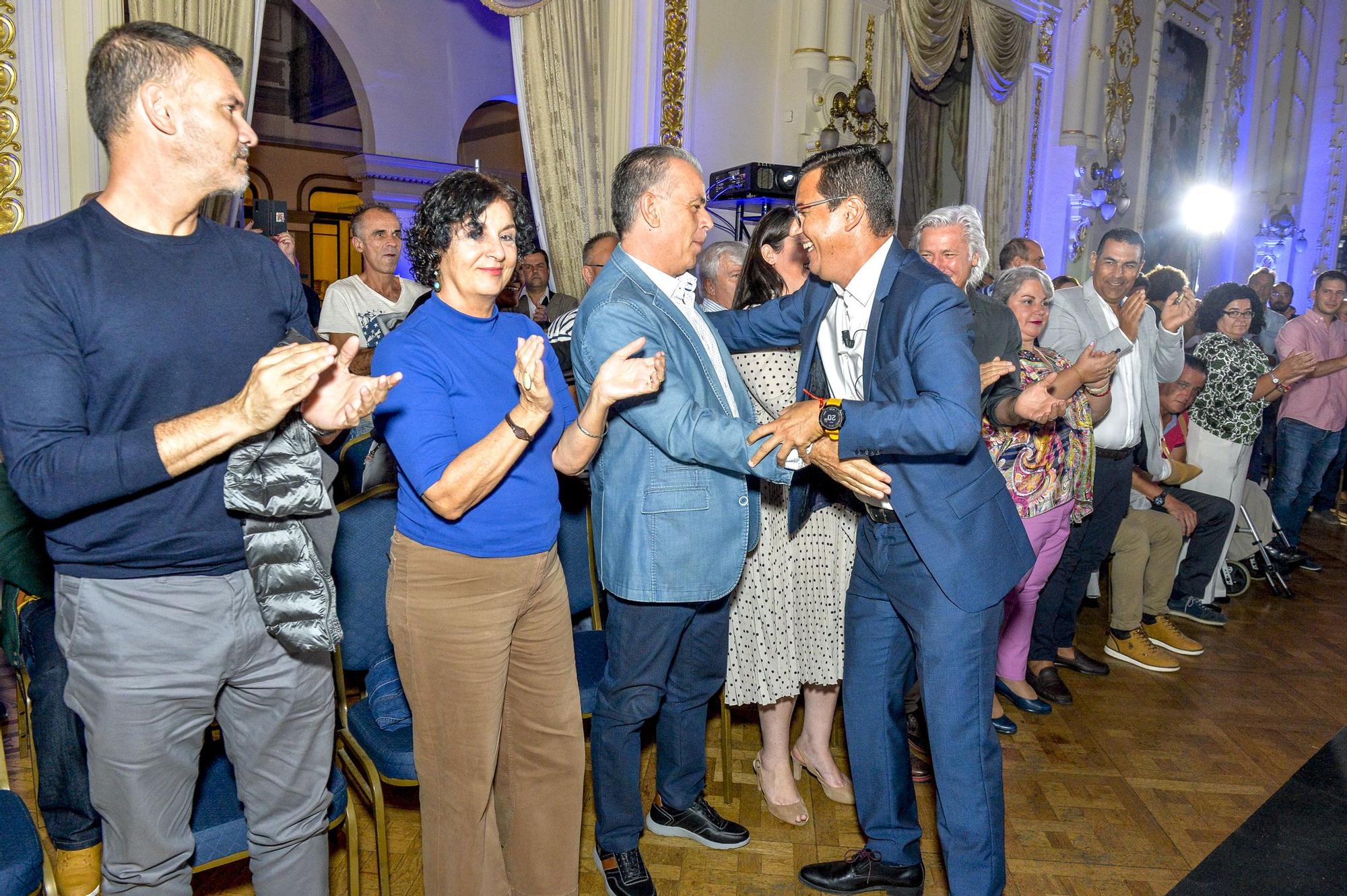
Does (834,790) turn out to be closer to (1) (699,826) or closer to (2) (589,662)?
(1) (699,826)

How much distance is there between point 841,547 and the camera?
2523 millimetres

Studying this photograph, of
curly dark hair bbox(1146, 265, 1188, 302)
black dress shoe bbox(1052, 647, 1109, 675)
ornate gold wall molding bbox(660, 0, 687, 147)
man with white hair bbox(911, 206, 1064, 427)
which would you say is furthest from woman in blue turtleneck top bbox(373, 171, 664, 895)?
curly dark hair bbox(1146, 265, 1188, 302)

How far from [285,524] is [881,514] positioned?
48.1 inches

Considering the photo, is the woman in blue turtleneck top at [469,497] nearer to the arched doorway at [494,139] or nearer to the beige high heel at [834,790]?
the beige high heel at [834,790]

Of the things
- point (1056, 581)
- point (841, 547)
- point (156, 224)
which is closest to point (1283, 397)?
point (1056, 581)

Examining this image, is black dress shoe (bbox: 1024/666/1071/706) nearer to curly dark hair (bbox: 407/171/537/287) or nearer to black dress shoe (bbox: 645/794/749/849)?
black dress shoe (bbox: 645/794/749/849)

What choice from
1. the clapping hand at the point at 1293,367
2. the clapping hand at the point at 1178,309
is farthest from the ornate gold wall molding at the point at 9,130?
the clapping hand at the point at 1293,367

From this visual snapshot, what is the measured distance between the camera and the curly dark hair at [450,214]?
171 centimetres

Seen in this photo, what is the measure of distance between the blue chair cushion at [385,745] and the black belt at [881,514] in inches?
44.1

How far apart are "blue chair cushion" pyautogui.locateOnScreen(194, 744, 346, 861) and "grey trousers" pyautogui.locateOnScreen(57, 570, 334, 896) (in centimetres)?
9

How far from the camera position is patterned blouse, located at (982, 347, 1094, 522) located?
2898 mm

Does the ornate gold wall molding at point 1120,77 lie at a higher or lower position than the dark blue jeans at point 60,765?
higher

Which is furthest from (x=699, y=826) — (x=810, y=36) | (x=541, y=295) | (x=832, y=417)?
(x=810, y=36)

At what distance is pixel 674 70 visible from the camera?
538 centimetres
